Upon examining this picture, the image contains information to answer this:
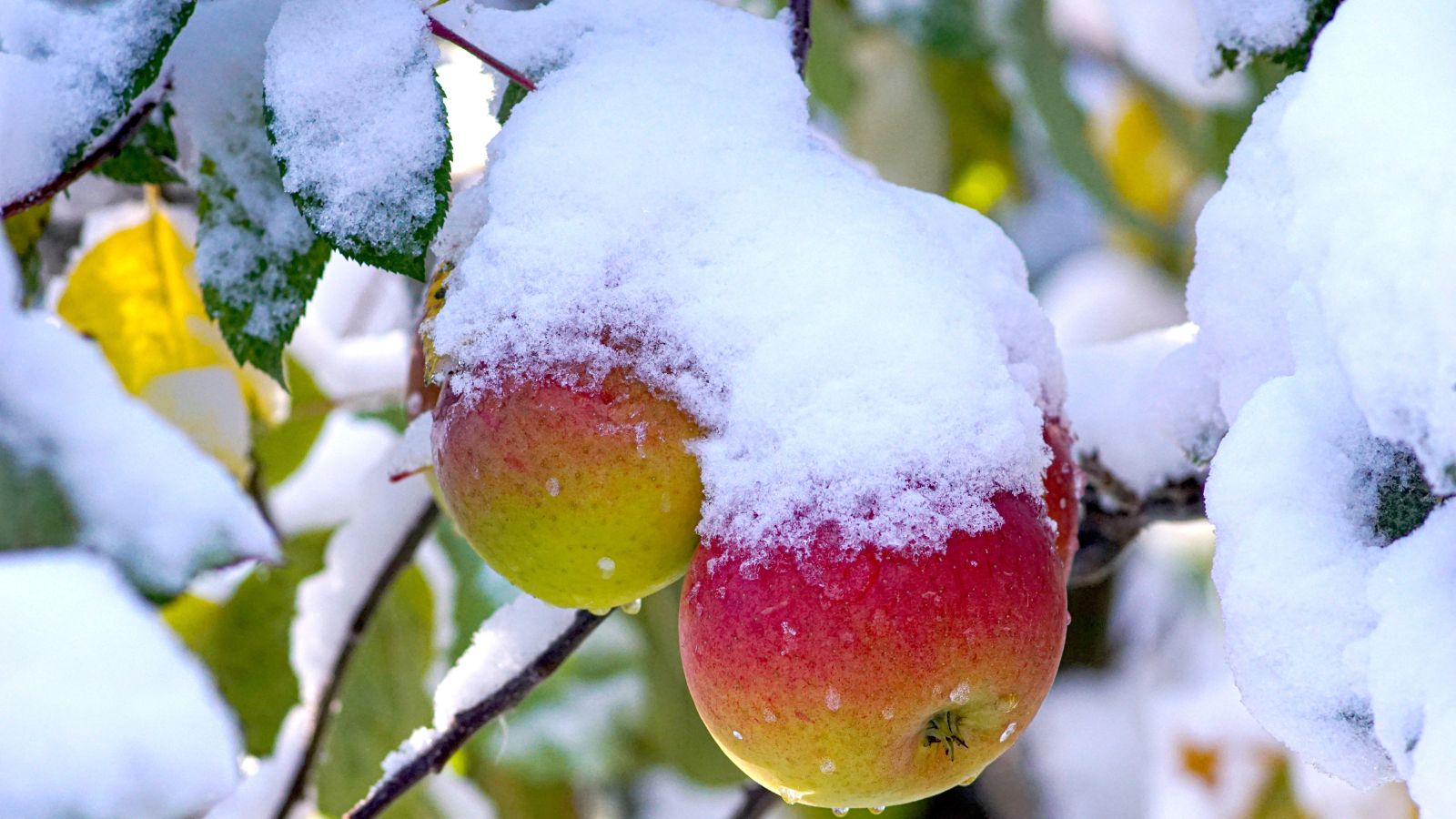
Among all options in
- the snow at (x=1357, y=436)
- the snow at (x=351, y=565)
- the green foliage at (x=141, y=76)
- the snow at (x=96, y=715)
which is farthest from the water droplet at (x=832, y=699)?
the snow at (x=351, y=565)

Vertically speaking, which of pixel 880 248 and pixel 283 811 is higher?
pixel 880 248

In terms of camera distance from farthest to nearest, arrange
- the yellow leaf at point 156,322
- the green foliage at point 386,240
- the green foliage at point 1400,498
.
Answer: the yellow leaf at point 156,322 < the green foliage at point 386,240 < the green foliage at point 1400,498

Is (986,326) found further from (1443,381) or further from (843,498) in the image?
(1443,381)

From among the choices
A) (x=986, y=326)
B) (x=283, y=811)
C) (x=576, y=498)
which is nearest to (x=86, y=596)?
(x=576, y=498)

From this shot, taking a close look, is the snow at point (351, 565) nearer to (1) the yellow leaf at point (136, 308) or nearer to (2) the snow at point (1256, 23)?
(1) the yellow leaf at point (136, 308)

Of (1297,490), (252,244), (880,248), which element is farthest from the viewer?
(252,244)

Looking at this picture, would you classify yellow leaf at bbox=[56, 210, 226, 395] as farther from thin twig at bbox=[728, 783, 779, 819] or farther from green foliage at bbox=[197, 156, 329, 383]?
thin twig at bbox=[728, 783, 779, 819]

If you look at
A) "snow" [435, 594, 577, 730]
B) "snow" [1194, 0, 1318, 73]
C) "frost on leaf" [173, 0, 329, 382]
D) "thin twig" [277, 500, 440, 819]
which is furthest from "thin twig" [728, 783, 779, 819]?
"snow" [1194, 0, 1318, 73]

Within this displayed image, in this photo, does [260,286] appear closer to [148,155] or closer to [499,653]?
[148,155]
